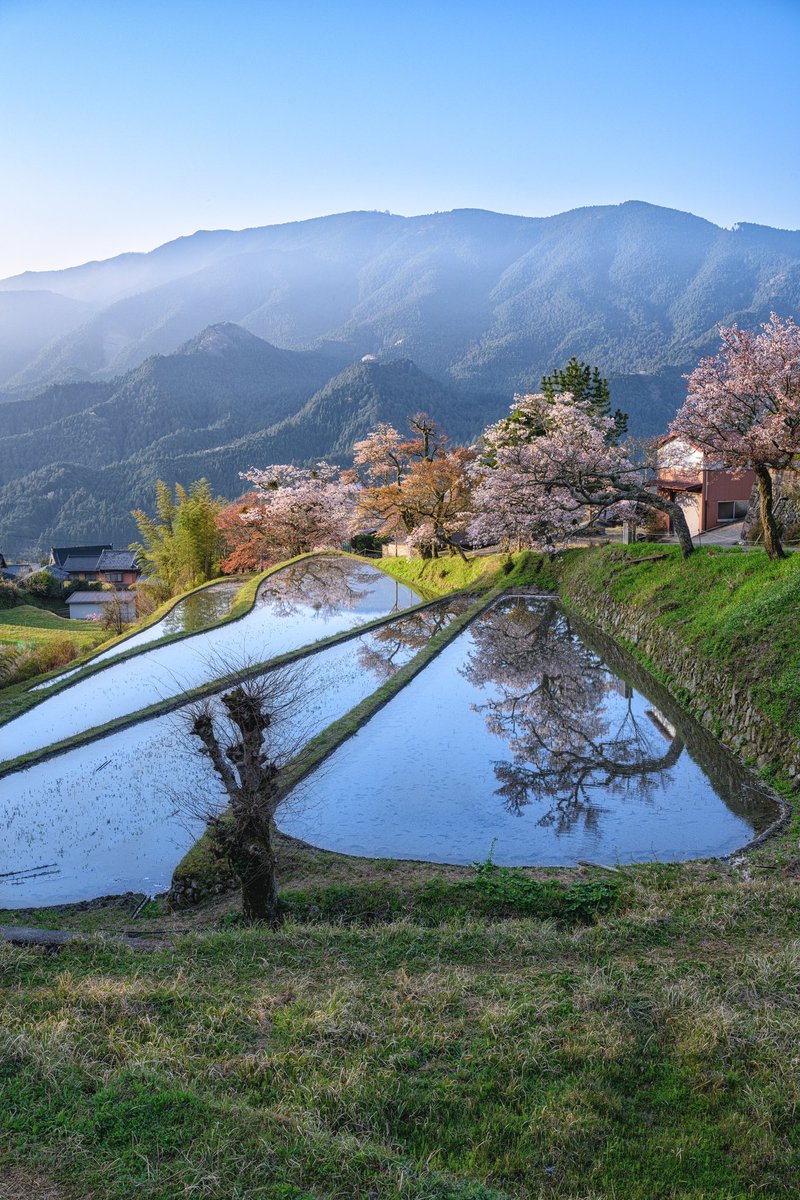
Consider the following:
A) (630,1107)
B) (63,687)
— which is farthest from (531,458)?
(630,1107)

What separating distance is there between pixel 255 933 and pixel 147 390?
13779cm

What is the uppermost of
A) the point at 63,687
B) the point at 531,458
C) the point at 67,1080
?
the point at 531,458

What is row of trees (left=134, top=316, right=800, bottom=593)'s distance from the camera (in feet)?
59.3

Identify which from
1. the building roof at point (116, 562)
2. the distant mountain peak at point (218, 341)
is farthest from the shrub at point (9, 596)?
the distant mountain peak at point (218, 341)

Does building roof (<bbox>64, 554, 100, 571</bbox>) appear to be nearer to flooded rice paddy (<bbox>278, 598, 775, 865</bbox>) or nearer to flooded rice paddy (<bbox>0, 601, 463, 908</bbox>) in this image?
flooded rice paddy (<bbox>0, 601, 463, 908</bbox>)

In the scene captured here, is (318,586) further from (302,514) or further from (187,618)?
(302,514)

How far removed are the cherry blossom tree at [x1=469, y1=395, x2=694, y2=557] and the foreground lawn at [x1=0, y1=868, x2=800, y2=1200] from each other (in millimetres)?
18059

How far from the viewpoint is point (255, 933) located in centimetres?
692

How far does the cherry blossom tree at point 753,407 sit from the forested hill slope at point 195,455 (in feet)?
258

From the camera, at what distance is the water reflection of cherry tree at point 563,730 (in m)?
11.3

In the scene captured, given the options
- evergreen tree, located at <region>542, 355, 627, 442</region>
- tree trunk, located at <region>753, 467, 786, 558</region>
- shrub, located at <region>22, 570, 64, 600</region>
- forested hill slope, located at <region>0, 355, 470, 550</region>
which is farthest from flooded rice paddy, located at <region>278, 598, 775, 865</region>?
forested hill slope, located at <region>0, 355, 470, 550</region>

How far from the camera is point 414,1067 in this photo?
181 inches

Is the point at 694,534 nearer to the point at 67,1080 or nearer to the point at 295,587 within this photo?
the point at 295,587

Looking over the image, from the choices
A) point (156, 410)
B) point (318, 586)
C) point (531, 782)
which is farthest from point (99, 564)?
point (531, 782)
